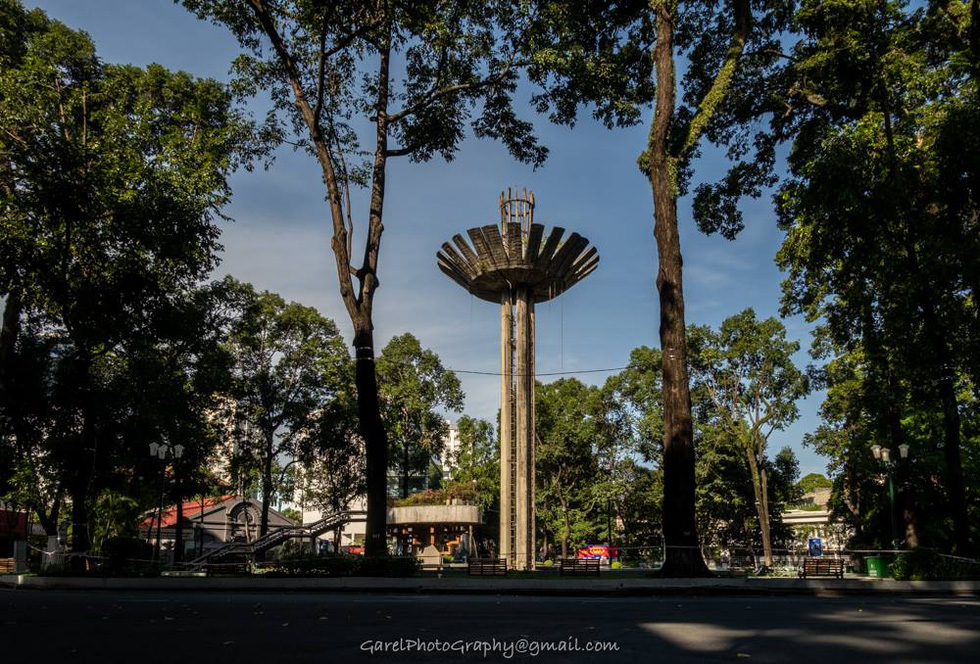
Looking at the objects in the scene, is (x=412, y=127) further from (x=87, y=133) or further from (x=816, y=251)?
(x=816, y=251)

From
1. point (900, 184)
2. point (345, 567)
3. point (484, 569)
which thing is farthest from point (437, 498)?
point (900, 184)

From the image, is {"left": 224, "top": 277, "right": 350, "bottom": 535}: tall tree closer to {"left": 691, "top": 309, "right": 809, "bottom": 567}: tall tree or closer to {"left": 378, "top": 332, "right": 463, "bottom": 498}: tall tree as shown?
{"left": 378, "top": 332, "right": 463, "bottom": 498}: tall tree

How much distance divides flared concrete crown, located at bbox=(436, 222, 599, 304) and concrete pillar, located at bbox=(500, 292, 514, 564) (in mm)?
1416

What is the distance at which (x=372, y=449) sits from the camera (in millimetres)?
19375

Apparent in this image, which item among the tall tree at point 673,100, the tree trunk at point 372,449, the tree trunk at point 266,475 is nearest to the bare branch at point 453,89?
the tall tree at point 673,100

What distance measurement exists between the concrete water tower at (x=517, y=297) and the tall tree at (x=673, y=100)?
994cm

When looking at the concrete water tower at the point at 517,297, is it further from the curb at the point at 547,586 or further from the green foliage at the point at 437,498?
the curb at the point at 547,586

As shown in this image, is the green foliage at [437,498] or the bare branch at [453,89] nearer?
the bare branch at [453,89]

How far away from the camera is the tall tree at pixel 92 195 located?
2181 cm

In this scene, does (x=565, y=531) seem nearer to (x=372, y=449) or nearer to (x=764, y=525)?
(x=764, y=525)

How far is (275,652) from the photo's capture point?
602cm

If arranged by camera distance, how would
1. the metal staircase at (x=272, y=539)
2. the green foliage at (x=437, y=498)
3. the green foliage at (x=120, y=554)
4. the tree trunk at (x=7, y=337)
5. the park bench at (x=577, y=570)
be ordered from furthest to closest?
the green foliage at (x=437, y=498)
the metal staircase at (x=272, y=539)
the tree trunk at (x=7, y=337)
the green foliage at (x=120, y=554)
the park bench at (x=577, y=570)

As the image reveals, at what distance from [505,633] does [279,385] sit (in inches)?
1414

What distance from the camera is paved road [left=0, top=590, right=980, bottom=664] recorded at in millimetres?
5727
